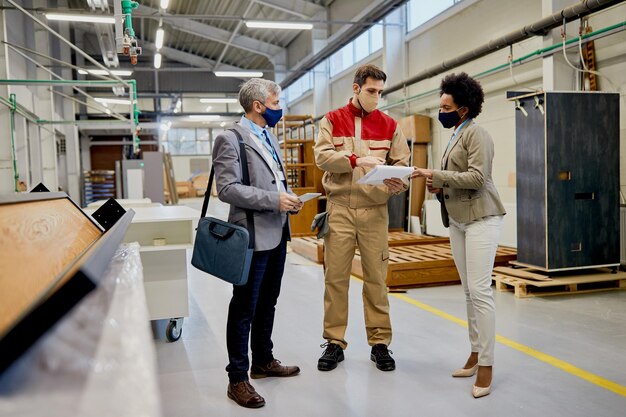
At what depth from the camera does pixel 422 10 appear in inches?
446

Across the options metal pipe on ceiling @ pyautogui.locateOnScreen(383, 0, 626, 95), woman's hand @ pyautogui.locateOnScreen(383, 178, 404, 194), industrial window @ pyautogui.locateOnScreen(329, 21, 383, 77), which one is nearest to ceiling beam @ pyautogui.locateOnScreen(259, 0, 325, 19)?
industrial window @ pyautogui.locateOnScreen(329, 21, 383, 77)

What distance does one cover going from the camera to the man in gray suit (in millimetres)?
2802

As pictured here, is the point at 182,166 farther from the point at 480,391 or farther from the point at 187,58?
the point at 480,391

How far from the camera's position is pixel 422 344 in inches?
151

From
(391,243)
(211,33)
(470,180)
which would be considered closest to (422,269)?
(391,243)

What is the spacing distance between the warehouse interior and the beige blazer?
103 centimetres

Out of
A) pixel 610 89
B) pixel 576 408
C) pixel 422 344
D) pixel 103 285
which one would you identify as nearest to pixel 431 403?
pixel 576 408

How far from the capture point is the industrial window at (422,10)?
10.4 meters

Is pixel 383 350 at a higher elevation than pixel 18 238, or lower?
lower

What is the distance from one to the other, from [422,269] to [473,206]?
125 inches

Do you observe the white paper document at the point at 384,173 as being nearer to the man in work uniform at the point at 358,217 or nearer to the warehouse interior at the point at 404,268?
the man in work uniform at the point at 358,217

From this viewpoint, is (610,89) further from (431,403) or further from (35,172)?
(35,172)

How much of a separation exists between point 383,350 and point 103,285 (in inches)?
103

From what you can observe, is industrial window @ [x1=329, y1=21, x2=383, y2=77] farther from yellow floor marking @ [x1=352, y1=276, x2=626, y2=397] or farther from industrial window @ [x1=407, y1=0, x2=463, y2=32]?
yellow floor marking @ [x1=352, y1=276, x2=626, y2=397]
